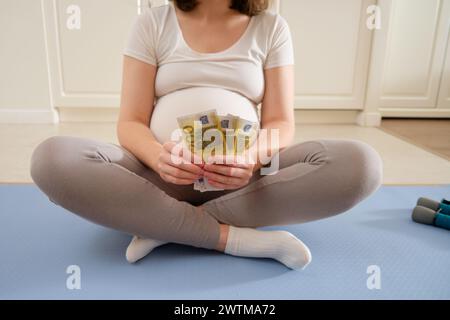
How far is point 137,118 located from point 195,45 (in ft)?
0.71

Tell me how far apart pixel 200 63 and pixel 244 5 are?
0.19 metres

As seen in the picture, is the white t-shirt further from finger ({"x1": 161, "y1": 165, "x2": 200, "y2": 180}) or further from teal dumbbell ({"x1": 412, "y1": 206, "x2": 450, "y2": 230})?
teal dumbbell ({"x1": 412, "y1": 206, "x2": 450, "y2": 230})

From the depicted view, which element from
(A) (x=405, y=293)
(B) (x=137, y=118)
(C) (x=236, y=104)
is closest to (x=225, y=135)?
(C) (x=236, y=104)

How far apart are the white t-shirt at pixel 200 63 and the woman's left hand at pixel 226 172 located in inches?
7.1

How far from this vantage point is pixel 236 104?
85 centimetres

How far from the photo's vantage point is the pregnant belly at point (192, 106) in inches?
33.0

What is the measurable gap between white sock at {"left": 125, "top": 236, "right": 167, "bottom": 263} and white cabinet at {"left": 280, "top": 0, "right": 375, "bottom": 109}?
175cm

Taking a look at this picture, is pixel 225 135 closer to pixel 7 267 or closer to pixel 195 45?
pixel 195 45

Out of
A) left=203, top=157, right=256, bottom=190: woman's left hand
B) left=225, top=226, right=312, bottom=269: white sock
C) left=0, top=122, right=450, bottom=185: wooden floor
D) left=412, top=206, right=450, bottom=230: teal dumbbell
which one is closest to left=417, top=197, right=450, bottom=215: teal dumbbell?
left=412, top=206, right=450, bottom=230: teal dumbbell

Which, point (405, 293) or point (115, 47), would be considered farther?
point (115, 47)

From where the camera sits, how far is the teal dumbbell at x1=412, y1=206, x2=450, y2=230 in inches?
37.9

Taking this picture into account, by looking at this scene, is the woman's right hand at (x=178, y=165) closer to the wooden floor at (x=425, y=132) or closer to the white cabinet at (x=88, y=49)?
the wooden floor at (x=425, y=132)

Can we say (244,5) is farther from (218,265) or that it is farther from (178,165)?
(218,265)
